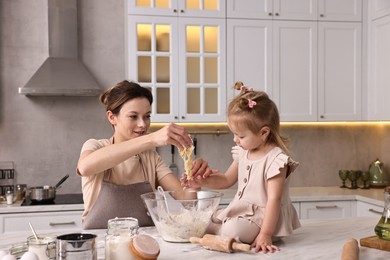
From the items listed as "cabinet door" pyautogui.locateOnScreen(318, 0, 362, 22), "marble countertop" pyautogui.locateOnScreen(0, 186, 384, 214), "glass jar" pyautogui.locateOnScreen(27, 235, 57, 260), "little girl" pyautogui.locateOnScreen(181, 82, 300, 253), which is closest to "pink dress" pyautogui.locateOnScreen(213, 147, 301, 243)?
"little girl" pyautogui.locateOnScreen(181, 82, 300, 253)

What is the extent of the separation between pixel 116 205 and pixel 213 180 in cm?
43

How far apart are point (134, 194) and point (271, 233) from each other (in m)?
0.62

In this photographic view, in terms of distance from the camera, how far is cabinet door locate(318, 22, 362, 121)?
13.4 feet

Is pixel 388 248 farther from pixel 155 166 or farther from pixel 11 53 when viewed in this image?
pixel 11 53

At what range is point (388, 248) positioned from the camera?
1623 mm

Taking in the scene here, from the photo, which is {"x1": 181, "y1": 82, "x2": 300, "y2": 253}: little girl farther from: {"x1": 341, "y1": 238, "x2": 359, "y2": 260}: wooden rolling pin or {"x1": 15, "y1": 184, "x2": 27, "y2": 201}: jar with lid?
{"x1": 15, "y1": 184, "x2": 27, "y2": 201}: jar with lid

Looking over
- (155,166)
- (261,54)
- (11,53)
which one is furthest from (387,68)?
(11,53)

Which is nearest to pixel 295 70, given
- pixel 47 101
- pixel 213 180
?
pixel 47 101

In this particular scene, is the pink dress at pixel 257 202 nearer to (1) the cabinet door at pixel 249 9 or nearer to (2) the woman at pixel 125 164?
(2) the woman at pixel 125 164

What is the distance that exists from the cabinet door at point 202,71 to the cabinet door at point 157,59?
6 centimetres

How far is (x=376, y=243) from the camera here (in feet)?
5.40

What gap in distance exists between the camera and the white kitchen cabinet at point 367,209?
141 inches

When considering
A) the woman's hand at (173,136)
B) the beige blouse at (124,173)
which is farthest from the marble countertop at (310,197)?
the woman's hand at (173,136)

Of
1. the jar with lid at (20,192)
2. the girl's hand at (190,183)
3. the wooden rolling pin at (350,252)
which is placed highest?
the girl's hand at (190,183)
